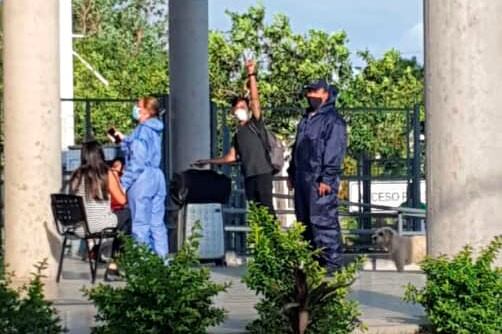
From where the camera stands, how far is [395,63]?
48281mm

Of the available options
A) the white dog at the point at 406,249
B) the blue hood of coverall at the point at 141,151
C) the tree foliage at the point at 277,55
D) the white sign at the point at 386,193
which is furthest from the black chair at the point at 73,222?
the tree foliage at the point at 277,55

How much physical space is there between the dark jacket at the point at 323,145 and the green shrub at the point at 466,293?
157 inches

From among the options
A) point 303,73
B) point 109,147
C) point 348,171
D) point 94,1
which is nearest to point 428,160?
point 109,147

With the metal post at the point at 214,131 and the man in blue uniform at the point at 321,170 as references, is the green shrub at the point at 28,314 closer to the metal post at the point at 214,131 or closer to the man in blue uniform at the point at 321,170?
the man in blue uniform at the point at 321,170

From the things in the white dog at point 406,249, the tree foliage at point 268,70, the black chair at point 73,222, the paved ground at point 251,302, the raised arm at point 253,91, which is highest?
the tree foliage at point 268,70

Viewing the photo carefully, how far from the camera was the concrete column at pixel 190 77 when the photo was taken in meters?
19.2

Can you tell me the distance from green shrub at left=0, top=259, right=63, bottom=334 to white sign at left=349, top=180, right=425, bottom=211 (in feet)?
44.8

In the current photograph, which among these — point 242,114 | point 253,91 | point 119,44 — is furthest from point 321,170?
point 119,44

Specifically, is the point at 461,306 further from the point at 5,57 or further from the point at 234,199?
the point at 234,199

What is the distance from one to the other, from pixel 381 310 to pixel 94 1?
50.8 m

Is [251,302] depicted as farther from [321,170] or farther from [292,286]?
[292,286]

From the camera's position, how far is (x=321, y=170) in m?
13.0

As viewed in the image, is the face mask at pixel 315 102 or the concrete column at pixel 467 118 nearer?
the concrete column at pixel 467 118

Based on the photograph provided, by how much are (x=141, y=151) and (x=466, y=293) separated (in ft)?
16.8
